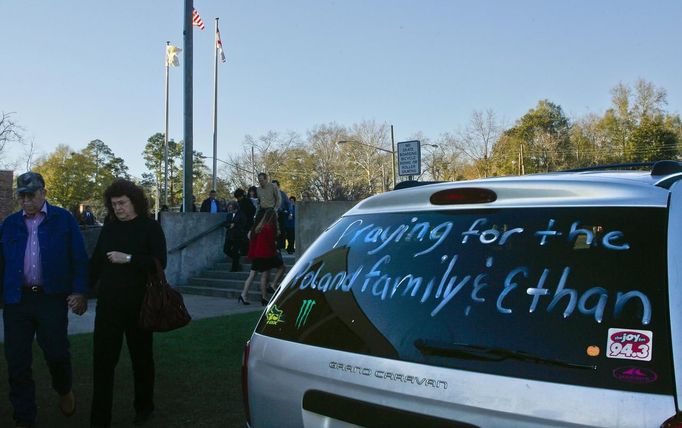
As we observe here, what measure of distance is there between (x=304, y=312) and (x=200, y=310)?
8658 millimetres

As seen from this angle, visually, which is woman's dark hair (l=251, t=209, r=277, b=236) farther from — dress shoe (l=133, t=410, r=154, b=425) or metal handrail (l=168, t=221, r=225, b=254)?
dress shoe (l=133, t=410, r=154, b=425)

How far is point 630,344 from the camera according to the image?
5.39ft

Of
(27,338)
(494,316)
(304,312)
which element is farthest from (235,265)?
(494,316)

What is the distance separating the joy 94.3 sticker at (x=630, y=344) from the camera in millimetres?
1613

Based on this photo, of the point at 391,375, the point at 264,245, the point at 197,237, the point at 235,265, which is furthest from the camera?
the point at 197,237

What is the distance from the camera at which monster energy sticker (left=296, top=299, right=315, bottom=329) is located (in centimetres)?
242

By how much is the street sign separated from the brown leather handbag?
813 centimetres

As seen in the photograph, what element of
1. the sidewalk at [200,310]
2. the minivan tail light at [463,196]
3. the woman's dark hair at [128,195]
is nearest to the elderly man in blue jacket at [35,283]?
the woman's dark hair at [128,195]

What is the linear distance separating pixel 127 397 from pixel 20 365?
130cm

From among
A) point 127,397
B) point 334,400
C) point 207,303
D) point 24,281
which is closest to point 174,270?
point 207,303

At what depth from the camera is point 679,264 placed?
5.46ft

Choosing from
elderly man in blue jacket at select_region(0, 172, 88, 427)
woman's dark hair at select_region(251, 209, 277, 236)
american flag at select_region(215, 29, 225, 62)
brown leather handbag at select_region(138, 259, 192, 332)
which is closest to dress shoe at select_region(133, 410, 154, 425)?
elderly man in blue jacket at select_region(0, 172, 88, 427)

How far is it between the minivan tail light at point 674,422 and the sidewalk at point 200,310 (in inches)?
340

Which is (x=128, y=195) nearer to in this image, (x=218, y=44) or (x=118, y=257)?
(x=118, y=257)
